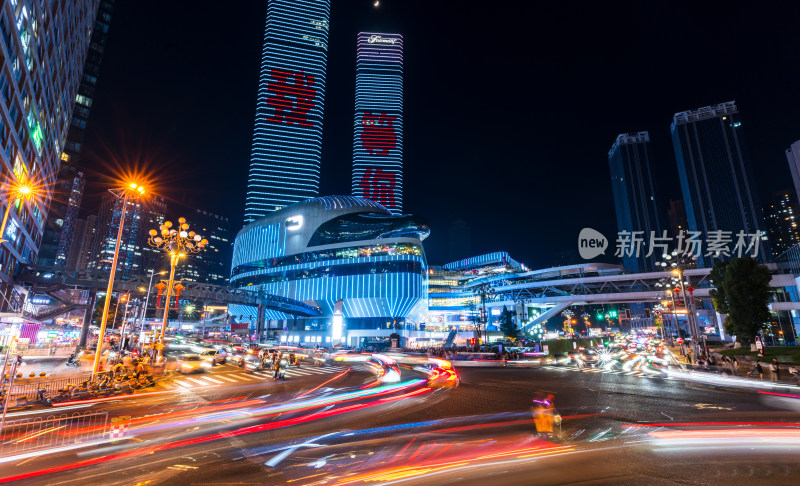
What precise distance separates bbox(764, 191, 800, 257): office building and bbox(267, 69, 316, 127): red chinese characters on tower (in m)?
217

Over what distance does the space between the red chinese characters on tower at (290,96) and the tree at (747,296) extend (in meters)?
148

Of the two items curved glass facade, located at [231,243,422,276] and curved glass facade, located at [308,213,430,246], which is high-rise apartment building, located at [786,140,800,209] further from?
curved glass facade, located at [308,213,430,246]

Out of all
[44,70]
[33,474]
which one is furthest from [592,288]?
[44,70]

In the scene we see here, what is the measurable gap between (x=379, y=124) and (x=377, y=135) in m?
5.73

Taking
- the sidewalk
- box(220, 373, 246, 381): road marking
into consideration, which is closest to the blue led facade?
box(220, 373, 246, 381): road marking

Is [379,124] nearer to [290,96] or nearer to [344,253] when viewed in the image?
[290,96]

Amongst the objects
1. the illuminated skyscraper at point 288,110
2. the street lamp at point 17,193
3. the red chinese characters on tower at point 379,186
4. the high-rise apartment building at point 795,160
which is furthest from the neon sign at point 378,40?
the high-rise apartment building at point 795,160

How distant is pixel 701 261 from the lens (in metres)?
182

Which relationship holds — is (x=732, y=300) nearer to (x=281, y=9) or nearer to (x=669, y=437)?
(x=669, y=437)

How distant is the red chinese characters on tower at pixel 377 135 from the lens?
177 meters

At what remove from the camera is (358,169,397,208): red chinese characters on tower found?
172 m

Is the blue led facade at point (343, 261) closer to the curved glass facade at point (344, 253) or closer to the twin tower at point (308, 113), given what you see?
the curved glass facade at point (344, 253)

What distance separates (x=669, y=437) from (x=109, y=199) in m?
246

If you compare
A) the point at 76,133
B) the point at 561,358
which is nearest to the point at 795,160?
the point at 561,358
